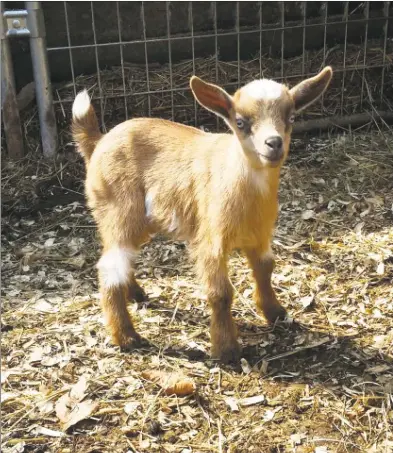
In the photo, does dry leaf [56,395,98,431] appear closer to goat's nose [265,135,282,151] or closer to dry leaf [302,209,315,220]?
goat's nose [265,135,282,151]

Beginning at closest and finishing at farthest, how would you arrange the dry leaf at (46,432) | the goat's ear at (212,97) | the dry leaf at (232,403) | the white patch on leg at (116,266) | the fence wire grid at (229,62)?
the dry leaf at (46,432) → the dry leaf at (232,403) → the goat's ear at (212,97) → the white patch on leg at (116,266) → the fence wire grid at (229,62)

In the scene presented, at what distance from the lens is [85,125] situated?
3.79 meters

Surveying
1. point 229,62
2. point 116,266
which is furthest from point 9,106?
point 116,266

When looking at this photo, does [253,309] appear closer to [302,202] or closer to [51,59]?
[302,202]

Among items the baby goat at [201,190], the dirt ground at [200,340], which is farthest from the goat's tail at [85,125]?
the dirt ground at [200,340]

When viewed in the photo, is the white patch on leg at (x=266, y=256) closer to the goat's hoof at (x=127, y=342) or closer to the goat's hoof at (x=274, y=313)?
the goat's hoof at (x=274, y=313)

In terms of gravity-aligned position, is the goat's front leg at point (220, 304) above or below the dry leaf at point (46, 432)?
above

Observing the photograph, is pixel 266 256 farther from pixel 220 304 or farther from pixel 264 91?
pixel 264 91

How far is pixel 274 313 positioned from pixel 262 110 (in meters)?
1.23

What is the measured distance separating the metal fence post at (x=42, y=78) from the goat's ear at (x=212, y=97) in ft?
8.51

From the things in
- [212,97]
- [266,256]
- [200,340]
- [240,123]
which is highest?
[212,97]

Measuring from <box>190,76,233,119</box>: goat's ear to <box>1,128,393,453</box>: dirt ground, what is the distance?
1.26 meters

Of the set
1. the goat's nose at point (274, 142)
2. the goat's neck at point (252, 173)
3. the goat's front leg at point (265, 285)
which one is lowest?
the goat's front leg at point (265, 285)

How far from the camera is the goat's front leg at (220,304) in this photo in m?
3.28
